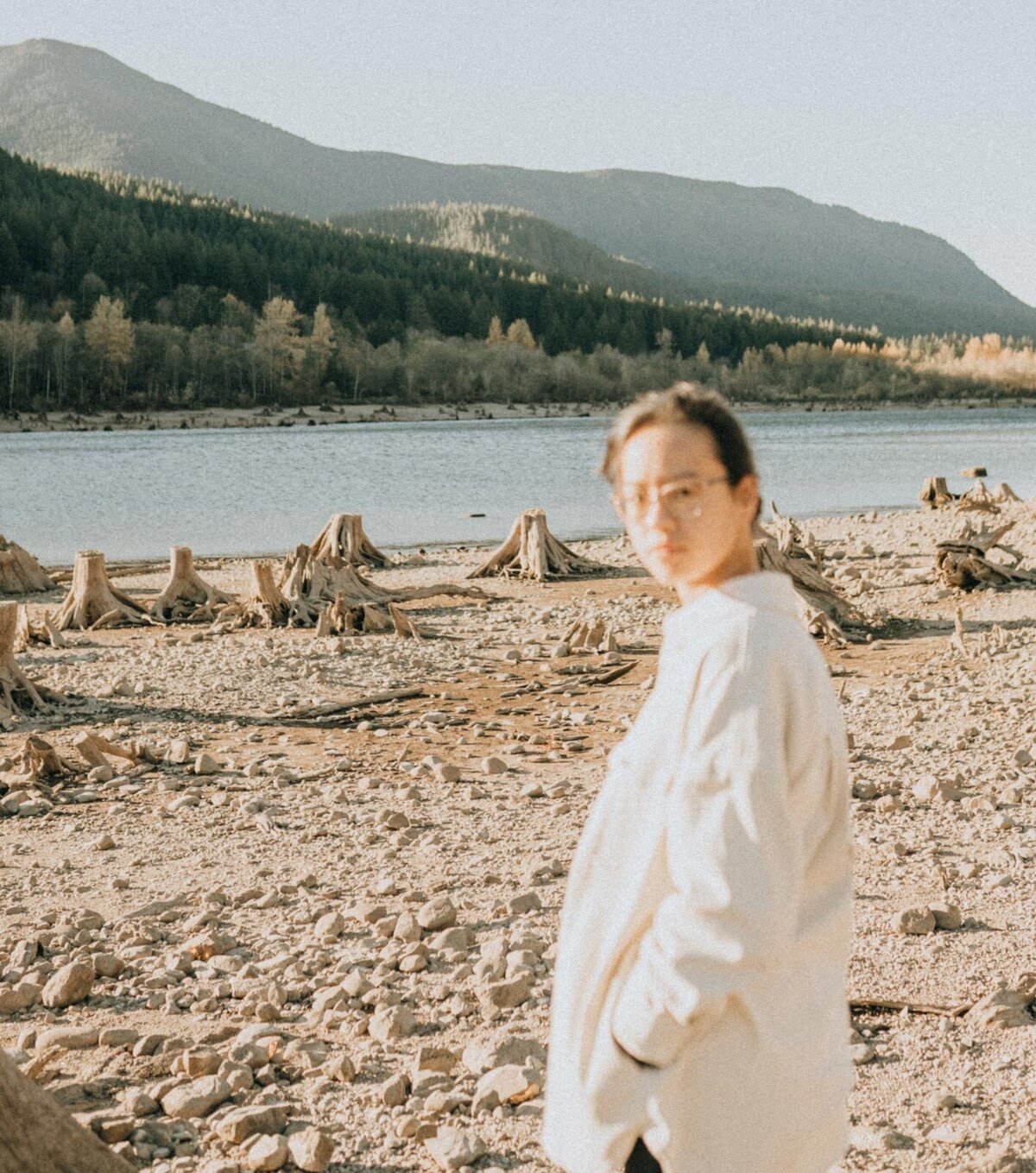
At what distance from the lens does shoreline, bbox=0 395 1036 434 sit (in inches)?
3494

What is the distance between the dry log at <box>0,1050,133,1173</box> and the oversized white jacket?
4.73 ft

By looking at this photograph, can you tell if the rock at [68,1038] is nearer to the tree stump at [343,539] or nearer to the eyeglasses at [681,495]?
the eyeglasses at [681,495]

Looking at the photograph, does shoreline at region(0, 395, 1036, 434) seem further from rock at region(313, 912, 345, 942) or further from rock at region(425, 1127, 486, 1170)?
rock at region(425, 1127, 486, 1170)

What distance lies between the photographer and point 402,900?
221 inches

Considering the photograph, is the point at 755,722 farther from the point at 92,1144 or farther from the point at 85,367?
the point at 85,367

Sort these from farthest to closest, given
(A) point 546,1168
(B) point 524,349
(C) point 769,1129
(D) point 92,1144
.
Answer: (B) point 524,349
(A) point 546,1168
(D) point 92,1144
(C) point 769,1129

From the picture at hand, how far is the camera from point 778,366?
501 feet

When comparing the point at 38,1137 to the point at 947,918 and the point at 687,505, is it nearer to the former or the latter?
the point at 687,505

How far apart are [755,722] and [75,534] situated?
1131 inches

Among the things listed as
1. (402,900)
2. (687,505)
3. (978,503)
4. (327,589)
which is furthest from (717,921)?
(978,503)

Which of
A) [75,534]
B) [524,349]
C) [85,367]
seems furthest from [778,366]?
[75,534]

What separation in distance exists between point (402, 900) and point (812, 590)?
7.52 meters

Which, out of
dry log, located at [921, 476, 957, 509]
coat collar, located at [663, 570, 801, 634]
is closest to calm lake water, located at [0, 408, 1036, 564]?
dry log, located at [921, 476, 957, 509]

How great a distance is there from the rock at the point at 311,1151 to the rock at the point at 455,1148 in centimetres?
27
